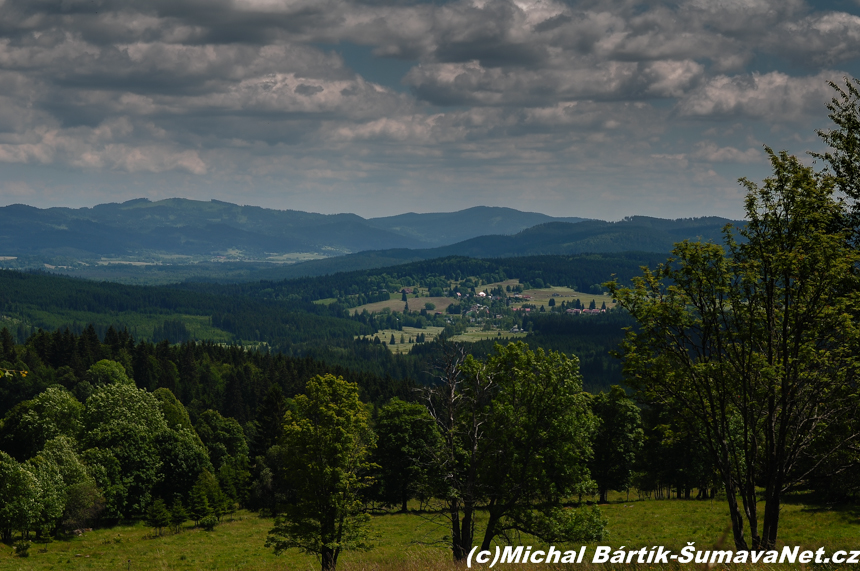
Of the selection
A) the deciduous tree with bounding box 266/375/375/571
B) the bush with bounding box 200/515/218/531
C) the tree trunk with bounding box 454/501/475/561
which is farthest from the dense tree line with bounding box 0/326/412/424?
the tree trunk with bounding box 454/501/475/561

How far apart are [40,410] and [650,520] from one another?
6864cm

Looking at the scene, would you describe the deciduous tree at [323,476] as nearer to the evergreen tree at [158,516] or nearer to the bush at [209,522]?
the bush at [209,522]

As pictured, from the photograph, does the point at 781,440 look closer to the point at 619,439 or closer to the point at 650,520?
the point at 650,520

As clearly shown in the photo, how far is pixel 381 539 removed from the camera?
55281 mm

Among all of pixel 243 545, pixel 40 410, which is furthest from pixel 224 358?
pixel 243 545

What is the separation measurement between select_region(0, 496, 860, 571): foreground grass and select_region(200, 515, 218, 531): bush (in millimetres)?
758

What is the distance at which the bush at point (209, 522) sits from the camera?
217 feet

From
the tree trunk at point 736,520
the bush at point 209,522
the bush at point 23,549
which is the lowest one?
the bush at point 209,522

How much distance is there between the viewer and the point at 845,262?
70.4ft

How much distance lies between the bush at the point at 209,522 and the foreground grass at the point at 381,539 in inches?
29.8

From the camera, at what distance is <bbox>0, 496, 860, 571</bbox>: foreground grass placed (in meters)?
41.5

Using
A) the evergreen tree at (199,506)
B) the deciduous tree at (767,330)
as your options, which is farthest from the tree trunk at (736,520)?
the evergreen tree at (199,506)

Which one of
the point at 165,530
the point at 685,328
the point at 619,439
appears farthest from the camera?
the point at 619,439

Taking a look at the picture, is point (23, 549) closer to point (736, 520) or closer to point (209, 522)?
point (209, 522)
